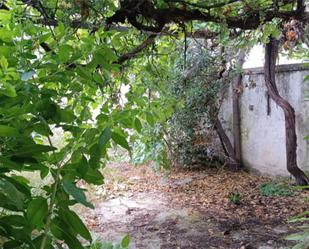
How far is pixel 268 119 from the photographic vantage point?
514cm

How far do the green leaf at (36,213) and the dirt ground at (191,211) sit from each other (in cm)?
260

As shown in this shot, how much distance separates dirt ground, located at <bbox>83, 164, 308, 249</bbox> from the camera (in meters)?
3.15

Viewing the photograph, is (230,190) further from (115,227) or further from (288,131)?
(115,227)

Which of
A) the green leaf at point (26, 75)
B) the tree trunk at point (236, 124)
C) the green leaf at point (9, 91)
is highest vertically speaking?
the green leaf at point (26, 75)

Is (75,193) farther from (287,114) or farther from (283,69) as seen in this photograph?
(283,69)

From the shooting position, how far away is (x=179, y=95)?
5.12 metres

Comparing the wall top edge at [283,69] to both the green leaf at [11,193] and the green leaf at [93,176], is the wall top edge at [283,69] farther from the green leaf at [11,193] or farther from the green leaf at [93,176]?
the green leaf at [11,193]

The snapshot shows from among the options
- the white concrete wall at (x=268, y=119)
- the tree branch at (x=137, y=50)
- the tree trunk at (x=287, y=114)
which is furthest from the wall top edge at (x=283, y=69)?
the tree branch at (x=137, y=50)

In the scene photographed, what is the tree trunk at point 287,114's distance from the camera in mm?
4449

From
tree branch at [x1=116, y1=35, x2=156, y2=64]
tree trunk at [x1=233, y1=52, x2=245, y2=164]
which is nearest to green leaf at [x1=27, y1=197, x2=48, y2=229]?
tree branch at [x1=116, y1=35, x2=156, y2=64]

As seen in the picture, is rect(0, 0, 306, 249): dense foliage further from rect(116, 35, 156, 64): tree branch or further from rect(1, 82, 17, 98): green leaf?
rect(116, 35, 156, 64): tree branch

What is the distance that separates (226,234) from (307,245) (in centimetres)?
178

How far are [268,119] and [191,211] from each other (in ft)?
6.41

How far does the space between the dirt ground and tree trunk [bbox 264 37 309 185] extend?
1.00ft
